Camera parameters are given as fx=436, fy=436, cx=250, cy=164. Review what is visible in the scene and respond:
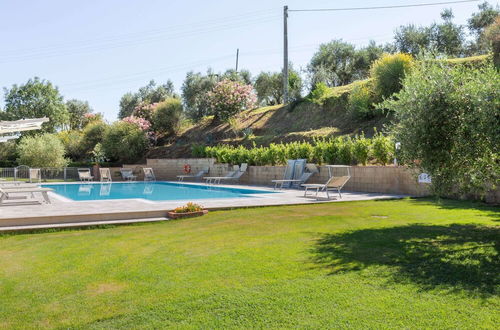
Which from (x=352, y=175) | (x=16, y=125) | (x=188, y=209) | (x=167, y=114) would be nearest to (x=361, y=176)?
(x=352, y=175)

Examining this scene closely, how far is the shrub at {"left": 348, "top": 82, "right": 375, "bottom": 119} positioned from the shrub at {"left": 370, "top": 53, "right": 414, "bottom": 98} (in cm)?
101

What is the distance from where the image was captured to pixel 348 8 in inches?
1179

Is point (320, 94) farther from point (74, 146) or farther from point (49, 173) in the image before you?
point (74, 146)

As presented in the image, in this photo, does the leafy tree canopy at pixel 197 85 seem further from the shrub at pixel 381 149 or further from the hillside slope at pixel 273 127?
the shrub at pixel 381 149

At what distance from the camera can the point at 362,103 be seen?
22.4 m

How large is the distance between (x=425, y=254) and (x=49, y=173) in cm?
2804

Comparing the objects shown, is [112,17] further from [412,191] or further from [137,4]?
[412,191]

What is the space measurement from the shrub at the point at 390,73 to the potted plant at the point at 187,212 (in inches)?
550

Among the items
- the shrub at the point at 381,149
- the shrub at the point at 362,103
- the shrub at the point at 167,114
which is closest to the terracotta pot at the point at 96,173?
the shrub at the point at 167,114

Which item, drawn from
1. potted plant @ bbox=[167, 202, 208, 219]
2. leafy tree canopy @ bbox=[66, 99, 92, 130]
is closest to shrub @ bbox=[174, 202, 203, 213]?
potted plant @ bbox=[167, 202, 208, 219]

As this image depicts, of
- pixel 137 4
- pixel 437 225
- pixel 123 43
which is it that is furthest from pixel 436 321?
pixel 123 43

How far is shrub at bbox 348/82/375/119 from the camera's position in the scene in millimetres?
22328

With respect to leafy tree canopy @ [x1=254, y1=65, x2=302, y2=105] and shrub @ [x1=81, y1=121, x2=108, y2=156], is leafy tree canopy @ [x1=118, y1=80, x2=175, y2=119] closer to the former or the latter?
leafy tree canopy @ [x1=254, y1=65, x2=302, y2=105]

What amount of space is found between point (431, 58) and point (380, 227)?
9.75ft
